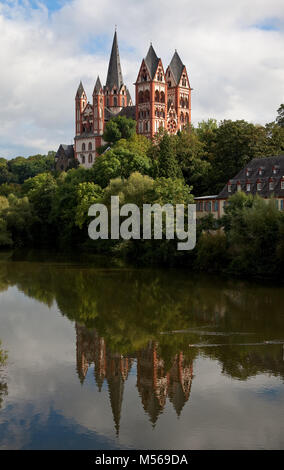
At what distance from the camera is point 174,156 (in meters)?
60.9

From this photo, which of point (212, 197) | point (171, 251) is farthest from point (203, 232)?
point (212, 197)

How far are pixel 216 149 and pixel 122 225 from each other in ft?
62.1

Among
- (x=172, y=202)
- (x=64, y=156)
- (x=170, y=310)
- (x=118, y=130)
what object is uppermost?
(x=64, y=156)

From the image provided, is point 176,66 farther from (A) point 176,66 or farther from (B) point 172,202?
(B) point 172,202

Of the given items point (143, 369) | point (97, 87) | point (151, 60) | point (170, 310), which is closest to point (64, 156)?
point (97, 87)

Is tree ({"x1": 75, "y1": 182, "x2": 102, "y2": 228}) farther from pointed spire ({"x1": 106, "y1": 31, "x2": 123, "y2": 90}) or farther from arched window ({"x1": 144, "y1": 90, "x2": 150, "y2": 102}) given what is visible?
pointed spire ({"x1": 106, "y1": 31, "x2": 123, "y2": 90})

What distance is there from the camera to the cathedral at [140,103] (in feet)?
360

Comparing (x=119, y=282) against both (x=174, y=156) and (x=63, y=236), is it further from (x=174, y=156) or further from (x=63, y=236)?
(x=63, y=236)

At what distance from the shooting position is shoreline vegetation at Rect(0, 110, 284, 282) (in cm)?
3788

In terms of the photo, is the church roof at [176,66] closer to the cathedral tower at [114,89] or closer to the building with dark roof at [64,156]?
the cathedral tower at [114,89]

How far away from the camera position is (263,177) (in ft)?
169

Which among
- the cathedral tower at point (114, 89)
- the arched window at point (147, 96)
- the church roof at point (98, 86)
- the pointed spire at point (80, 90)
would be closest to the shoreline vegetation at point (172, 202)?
the arched window at point (147, 96)

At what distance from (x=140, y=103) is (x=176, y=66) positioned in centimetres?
1261

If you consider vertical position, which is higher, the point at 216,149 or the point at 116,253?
the point at 216,149
